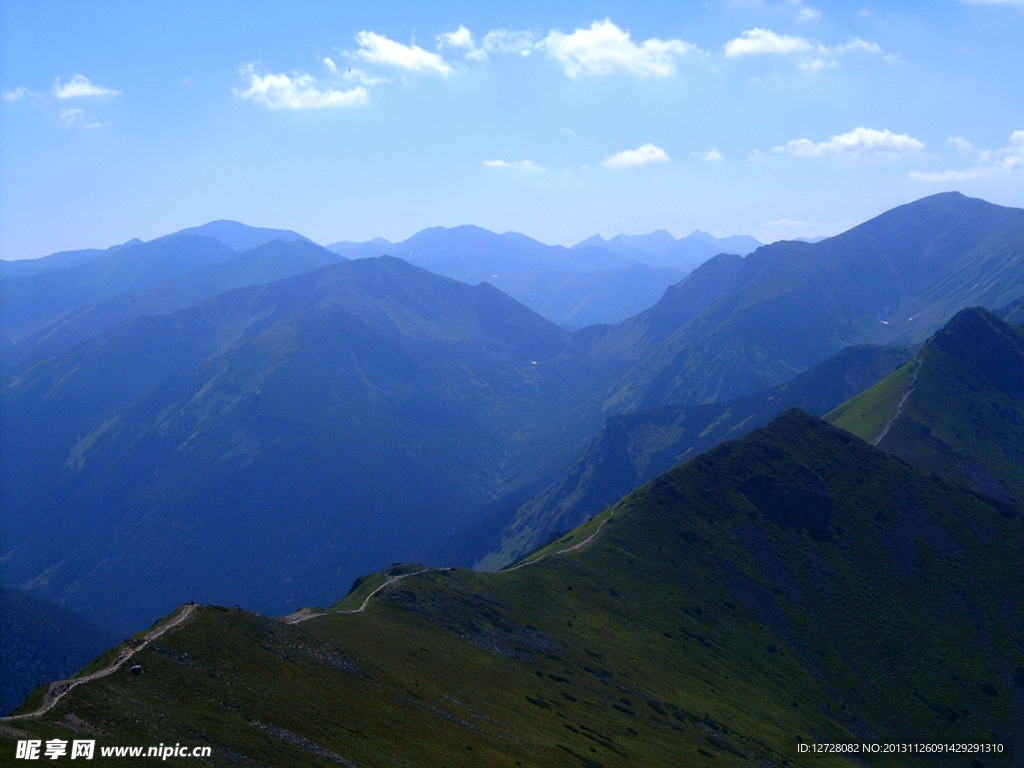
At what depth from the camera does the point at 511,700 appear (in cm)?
9006

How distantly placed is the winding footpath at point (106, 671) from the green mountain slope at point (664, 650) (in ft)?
3.63

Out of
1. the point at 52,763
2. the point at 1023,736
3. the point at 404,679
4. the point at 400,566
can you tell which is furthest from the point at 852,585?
the point at 52,763

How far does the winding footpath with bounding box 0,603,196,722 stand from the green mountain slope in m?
1.11

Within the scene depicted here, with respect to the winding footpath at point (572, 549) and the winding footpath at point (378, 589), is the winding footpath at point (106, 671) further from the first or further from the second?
the winding footpath at point (572, 549)

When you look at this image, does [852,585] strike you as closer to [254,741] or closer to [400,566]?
[400,566]

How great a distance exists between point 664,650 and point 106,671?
9291cm

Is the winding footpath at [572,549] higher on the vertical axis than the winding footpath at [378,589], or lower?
lower

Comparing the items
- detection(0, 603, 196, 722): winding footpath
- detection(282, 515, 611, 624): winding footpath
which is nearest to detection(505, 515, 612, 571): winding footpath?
detection(282, 515, 611, 624): winding footpath

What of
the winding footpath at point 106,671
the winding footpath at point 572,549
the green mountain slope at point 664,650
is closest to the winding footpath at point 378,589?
the winding footpath at point 572,549

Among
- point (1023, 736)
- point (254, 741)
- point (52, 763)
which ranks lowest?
point (1023, 736)

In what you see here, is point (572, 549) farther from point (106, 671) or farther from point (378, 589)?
point (106, 671)

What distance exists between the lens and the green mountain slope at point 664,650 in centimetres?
6506

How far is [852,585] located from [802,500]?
2557 cm

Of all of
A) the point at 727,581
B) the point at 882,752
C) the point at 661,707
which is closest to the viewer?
the point at 661,707
